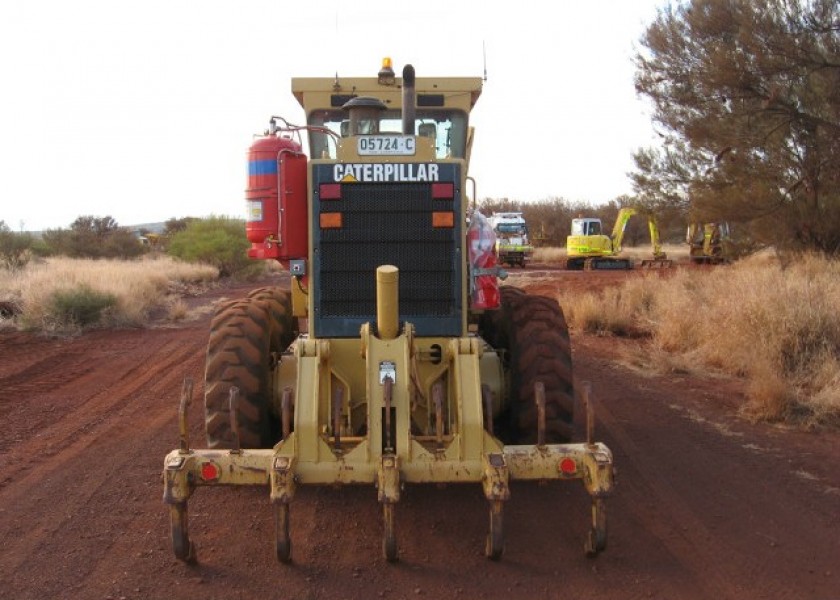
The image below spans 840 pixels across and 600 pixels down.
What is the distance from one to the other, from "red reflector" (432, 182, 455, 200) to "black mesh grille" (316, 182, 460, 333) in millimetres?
29

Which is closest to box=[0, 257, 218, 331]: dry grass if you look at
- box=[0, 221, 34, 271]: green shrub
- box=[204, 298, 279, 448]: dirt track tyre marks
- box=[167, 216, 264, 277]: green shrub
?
box=[0, 221, 34, 271]: green shrub

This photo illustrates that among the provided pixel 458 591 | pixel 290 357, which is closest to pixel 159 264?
pixel 290 357

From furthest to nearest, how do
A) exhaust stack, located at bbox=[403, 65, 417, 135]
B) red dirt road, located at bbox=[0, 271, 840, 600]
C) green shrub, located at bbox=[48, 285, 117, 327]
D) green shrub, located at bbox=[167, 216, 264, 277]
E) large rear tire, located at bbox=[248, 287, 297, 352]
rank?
green shrub, located at bbox=[167, 216, 264, 277] → green shrub, located at bbox=[48, 285, 117, 327] → large rear tire, located at bbox=[248, 287, 297, 352] → exhaust stack, located at bbox=[403, 65, 417, 135] → red dirt road, located at bbox=[0, 271, 840, 600]

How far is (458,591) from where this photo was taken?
389cm

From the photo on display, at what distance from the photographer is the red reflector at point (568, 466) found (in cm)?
406

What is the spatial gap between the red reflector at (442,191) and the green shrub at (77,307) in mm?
11235

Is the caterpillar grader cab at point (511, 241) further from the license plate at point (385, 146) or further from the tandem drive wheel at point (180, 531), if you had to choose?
the tandem drive wheel at point (180, 531)

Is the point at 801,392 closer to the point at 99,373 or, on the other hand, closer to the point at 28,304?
the point at 99,373

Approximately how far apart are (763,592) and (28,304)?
14095 millimetres

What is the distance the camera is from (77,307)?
1449 cm

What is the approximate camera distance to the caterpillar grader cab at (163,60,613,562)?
160 inches

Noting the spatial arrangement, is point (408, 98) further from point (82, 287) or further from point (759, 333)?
point (82, 287)

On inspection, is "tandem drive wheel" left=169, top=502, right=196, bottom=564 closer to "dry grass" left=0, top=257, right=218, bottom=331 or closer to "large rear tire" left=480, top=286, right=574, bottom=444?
"large rear tire" left=480, top=286, right=574, bottom=444

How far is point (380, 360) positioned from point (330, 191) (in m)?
1.24
